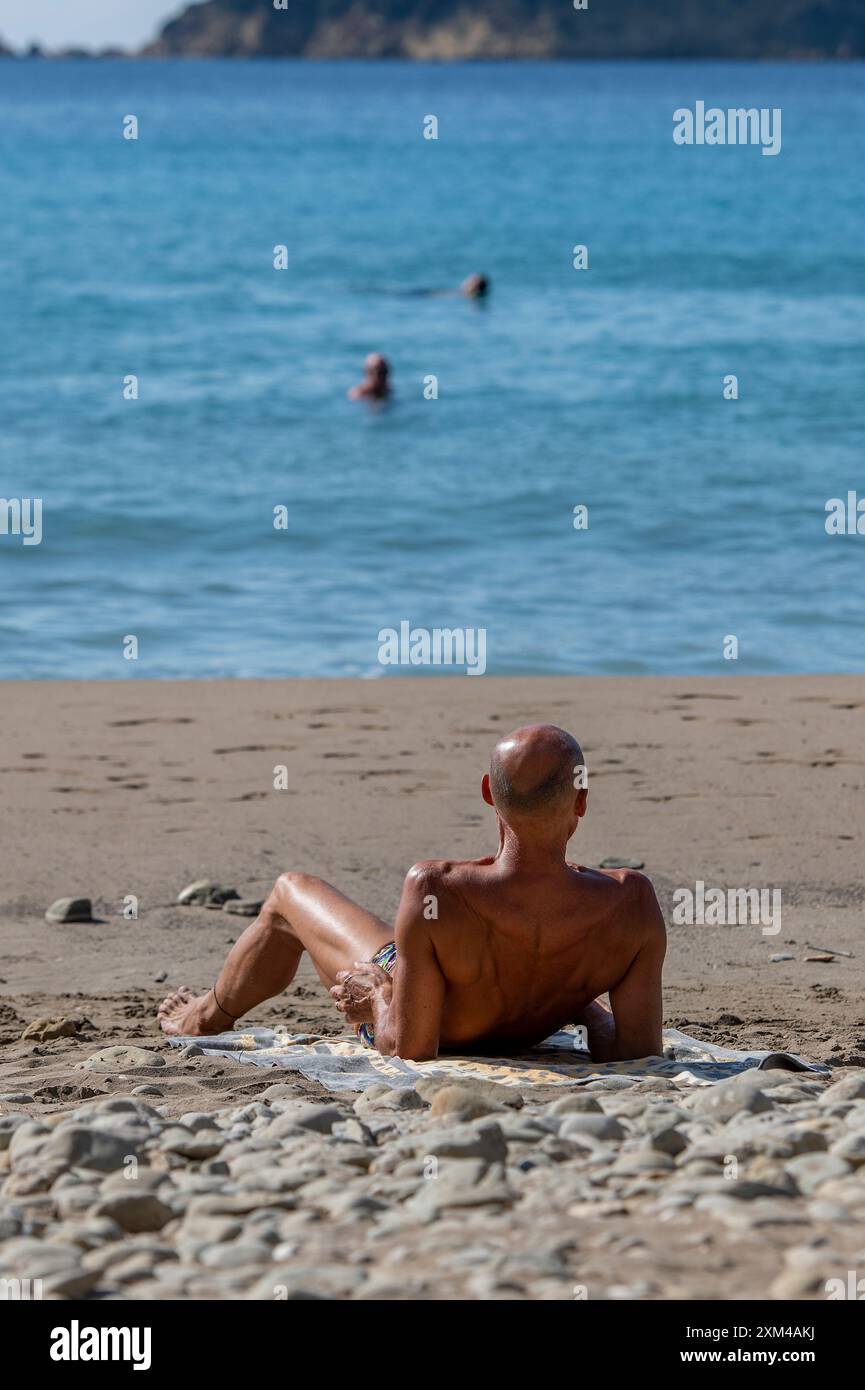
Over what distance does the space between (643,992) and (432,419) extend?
14.8 meters

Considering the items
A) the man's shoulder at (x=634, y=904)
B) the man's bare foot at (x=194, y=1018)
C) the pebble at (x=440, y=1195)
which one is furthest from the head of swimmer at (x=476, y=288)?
the pebble at (x=440, y=1195)

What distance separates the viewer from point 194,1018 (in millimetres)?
5043

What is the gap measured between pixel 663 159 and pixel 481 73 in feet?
214

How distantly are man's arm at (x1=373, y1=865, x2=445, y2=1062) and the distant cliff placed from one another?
362 feet

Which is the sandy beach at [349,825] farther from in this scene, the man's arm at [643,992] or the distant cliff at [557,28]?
the distant cliff at [557,28]

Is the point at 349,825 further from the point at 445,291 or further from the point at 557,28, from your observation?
the point at 557,28

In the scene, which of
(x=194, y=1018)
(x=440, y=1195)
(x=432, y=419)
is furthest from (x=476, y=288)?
(x=440, y=1195)

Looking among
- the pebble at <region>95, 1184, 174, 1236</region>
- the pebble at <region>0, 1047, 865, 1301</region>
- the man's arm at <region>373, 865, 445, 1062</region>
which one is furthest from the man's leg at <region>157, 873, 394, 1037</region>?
the pebble at <region>95, 1184, 174, 1236</region>

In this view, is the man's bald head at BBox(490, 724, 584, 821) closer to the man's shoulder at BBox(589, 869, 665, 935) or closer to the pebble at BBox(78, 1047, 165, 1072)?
the man's shoulder at BBox(589, 869, 665, 935)

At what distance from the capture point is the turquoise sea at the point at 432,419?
453 inches

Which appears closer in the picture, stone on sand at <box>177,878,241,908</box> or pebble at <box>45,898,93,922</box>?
pebble at <box>45,898,93,922</box>

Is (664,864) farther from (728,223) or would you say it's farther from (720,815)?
(728,223)

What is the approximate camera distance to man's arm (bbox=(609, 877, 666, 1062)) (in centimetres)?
433

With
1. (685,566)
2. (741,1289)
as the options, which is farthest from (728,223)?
(741,1289)
